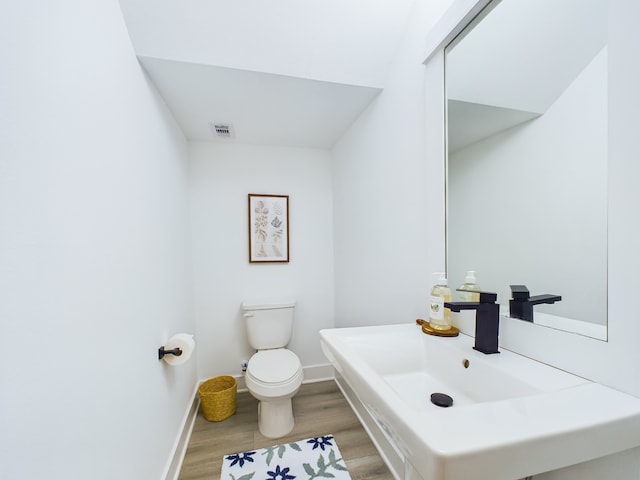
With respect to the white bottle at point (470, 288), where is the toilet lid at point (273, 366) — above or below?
below

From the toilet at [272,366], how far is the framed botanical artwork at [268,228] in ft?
1.28

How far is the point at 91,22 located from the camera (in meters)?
0.83

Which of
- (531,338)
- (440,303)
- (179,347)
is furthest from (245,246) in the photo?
(531,338)

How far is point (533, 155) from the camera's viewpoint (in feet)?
2.71

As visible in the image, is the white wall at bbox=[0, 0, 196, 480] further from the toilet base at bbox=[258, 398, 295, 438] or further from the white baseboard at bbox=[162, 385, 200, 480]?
the toilet base at bbox=[258, 398, 295, 438]

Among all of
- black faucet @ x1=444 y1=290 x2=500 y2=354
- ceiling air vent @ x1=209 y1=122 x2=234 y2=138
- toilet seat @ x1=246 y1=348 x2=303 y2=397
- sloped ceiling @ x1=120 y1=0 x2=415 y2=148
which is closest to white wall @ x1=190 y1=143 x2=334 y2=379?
ceiling air vent @ x1=209 y1=122 x2=234 y2=138

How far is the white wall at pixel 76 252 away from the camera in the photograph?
543 millimetres

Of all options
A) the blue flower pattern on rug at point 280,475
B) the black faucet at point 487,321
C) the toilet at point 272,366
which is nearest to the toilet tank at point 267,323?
the toilet at point 272,366

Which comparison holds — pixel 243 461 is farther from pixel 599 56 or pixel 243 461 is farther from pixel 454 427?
pixel 599 56

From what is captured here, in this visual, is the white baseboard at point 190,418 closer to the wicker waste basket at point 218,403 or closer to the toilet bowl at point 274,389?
the wicker waste basket at point 218,403

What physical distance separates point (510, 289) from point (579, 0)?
0.79 m

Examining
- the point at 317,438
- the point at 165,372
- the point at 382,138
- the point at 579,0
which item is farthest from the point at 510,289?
the point at 165,372

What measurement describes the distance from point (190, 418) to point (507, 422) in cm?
201

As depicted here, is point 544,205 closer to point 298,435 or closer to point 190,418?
point 298,435
